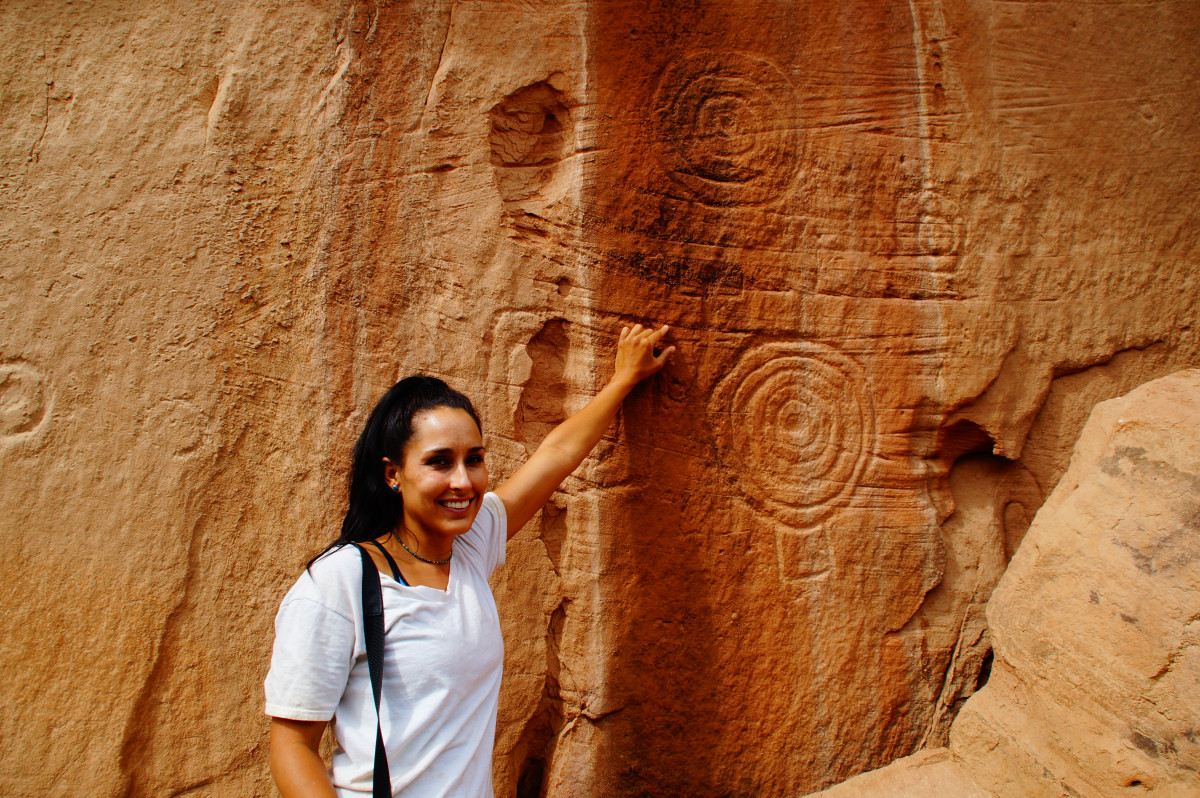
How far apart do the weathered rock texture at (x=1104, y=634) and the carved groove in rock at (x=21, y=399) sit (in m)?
2.91

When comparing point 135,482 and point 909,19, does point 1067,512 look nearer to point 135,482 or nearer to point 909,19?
point 909,19

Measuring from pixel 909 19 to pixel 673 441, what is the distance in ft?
5.78

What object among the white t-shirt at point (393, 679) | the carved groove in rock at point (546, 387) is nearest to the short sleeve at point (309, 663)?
the white t-shirt at point (393, 679)

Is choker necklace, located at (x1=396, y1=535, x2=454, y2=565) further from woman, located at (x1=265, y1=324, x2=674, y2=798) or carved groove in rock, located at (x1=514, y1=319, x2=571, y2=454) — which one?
carved groove in rock, located at (x1=514, y1=319, x2=571, y2=454)

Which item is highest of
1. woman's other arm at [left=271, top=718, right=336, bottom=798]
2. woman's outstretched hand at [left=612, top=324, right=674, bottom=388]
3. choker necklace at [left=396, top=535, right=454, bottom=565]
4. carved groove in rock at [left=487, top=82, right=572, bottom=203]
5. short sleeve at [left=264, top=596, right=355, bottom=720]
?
carved groove in rock at [left=487, top=82, right=572, bottom=203]

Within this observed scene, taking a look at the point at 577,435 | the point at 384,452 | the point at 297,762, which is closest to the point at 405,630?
the point at 297,762

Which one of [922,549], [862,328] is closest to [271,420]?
[862,328]

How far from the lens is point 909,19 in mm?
2705

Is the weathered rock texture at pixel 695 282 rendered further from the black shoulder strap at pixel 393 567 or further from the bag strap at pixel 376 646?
the bag strap at pixel 376 646

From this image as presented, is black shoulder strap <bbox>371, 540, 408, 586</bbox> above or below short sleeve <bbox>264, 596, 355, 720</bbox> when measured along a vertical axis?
above

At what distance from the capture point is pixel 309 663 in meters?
1.45

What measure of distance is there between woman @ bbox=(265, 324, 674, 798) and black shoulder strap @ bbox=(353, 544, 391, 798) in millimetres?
20

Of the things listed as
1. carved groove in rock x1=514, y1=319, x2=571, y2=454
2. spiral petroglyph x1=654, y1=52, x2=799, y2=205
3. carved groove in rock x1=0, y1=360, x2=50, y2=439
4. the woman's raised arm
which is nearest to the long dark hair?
the woman's raised arm

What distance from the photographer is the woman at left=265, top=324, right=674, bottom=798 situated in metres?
1.46
